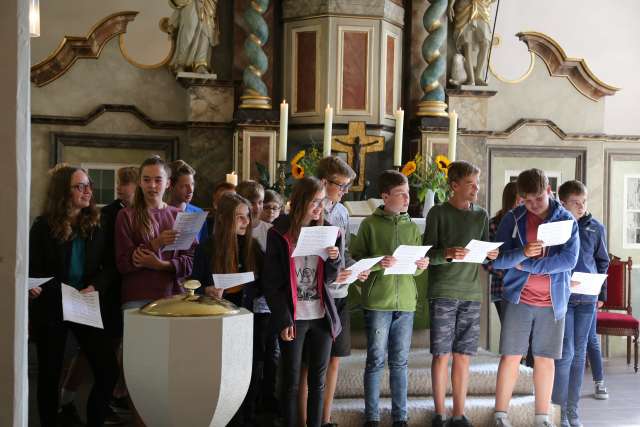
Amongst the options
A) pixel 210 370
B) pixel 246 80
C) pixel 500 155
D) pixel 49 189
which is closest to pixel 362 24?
pixel 246 80

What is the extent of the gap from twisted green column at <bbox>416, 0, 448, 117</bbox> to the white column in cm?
546

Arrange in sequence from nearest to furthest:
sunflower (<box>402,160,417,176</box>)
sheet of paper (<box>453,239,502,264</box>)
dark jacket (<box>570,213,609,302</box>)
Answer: sheet of paper (<box>453,239,502,264</box>) < dark jacket (<box>570,213,609,302</box>) < sunflower (<box>402,160,417,176</box>)

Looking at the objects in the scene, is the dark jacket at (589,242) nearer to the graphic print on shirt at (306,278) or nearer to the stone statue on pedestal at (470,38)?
the graphic print on shirt at (306,278)

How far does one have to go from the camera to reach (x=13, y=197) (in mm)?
2375

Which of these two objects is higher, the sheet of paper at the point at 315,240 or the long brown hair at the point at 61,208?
the long brown hair at the point at 61,208

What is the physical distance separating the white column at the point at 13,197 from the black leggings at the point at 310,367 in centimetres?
175

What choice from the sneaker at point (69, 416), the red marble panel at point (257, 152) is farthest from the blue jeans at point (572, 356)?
the red marble panel at point (257, 152)

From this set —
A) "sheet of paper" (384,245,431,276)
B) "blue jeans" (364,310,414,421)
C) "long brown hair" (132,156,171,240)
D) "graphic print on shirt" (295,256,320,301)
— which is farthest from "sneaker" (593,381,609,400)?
"long brown hair" (132,156,171,240)

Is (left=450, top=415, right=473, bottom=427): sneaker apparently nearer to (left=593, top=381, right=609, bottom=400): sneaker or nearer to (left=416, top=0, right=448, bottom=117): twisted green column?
(left=593, top=381, right=609, bottom=400): sneaker

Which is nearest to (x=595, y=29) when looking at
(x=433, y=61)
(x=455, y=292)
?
(x=433, y=61)

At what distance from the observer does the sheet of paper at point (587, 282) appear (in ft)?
15.5

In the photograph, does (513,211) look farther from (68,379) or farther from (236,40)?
(236,40)

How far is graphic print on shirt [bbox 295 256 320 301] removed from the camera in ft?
13.3

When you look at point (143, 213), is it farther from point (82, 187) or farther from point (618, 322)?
point (618, 322)
